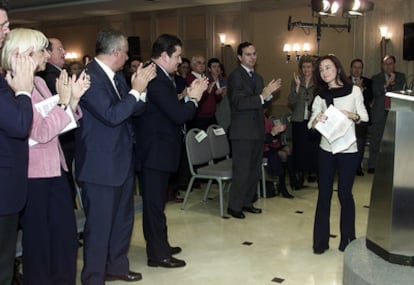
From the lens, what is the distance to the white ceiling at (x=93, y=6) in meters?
9.05

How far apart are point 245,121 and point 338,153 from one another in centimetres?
119

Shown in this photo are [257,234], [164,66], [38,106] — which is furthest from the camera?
[257,234]

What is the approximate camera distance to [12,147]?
6.58 feet

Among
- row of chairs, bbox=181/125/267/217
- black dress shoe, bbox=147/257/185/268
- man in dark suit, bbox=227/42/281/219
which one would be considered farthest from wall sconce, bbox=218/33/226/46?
black dress shoe, bbox=147/257/185/268

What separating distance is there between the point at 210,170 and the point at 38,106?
2.69 metres

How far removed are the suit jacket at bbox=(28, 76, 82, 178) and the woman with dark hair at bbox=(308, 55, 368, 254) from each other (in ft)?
6.08

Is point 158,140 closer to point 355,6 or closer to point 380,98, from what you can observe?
point 380,98

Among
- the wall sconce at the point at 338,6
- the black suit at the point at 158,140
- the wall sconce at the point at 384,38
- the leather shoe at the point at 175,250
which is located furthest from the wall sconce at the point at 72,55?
the black suit at the point at 158,140

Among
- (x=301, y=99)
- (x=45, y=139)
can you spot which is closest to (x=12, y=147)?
(x=45, y=139)

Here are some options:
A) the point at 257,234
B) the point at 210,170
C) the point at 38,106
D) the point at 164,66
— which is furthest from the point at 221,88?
the point at 38,106

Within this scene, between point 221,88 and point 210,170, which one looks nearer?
point 210,170

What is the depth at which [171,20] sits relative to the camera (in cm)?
1027

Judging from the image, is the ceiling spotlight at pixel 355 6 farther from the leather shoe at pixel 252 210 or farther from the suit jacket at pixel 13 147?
the suit jacket at pixel 13 147

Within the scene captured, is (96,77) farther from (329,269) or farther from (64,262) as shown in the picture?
(329,269)
